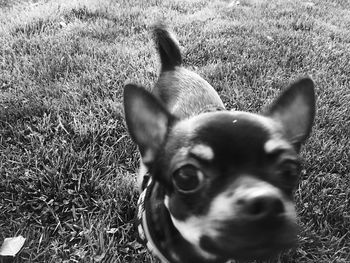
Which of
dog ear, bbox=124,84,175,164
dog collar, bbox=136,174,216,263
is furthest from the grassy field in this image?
dog ear, bbox=124,84,175,164

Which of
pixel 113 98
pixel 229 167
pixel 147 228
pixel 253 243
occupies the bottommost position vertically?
pixel 113 98

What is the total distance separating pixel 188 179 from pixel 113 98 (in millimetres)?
1847

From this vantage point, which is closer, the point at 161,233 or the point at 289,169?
the point at 289,169

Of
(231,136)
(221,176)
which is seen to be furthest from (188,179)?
(231,136)

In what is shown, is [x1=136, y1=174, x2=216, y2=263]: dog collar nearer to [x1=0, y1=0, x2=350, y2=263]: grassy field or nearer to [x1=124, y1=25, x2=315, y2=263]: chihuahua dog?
[x1=124, y1=25, x2=315, y2=263]: chihuahua dog

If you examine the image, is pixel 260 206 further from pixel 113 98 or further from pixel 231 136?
pixel 113 98

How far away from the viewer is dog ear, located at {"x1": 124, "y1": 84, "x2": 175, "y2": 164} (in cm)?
157

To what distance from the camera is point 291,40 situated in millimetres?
4387

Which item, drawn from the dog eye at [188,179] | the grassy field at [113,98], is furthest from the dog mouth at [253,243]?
the grassy field at [113,98]

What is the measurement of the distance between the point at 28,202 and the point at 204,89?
1368 mm

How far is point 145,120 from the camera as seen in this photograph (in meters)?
1.62

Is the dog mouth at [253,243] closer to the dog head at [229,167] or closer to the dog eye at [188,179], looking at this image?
the dog head at [229,167]

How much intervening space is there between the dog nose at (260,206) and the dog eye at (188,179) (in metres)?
0.20

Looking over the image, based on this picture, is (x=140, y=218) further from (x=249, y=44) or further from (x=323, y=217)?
(x=249, y=44)
